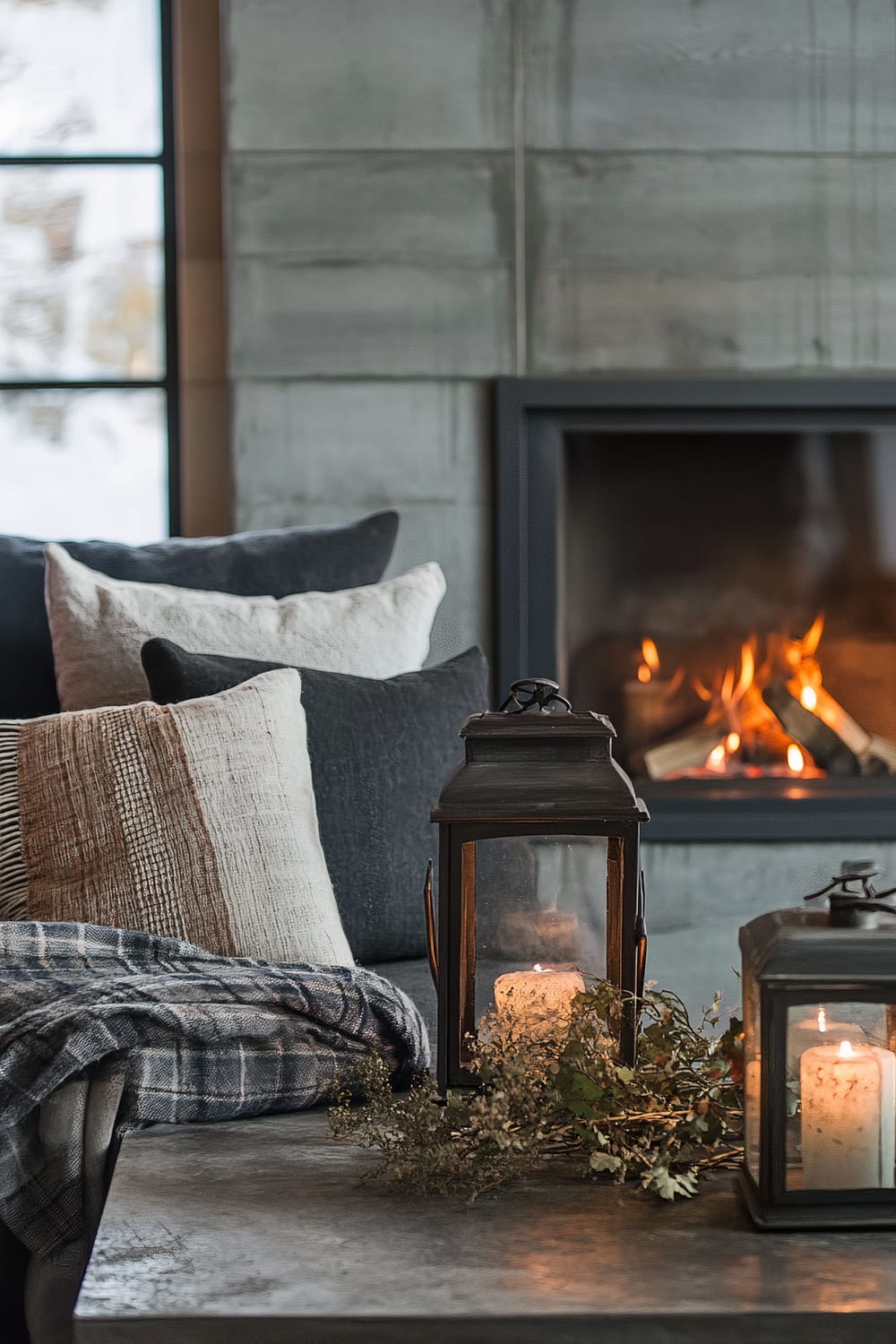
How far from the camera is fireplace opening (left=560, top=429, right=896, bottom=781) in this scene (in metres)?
2.82

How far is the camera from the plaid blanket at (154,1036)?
39.8 inches

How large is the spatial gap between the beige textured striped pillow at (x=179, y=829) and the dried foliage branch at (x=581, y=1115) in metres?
0.46

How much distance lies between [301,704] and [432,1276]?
935mm

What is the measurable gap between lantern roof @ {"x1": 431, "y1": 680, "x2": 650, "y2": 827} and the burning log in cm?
188

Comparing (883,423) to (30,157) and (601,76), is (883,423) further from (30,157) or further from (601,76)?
(30,157)

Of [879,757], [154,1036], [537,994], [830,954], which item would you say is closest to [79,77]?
[879,757]

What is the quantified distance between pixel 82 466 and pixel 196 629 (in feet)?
3.79

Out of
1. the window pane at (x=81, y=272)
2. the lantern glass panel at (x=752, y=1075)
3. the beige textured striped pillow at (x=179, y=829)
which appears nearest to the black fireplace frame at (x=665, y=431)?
the window pane at (x=81, y=272)

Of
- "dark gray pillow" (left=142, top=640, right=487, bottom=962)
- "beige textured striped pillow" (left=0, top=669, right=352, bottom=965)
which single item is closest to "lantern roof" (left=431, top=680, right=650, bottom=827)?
"beige textured striped pillow" (left=0, top=669, right=352, bottom=965)

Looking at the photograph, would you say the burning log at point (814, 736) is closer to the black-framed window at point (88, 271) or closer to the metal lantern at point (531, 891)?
the black-framed window at point (88, 271)

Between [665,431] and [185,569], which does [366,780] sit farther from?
[665,431]

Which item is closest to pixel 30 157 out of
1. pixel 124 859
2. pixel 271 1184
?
pixel 124 859

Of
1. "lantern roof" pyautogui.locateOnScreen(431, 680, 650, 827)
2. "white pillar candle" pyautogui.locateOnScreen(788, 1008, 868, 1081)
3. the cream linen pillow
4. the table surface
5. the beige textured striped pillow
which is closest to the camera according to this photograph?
the table surface

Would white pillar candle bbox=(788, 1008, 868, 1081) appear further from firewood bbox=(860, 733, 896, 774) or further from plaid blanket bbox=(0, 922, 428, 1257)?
firewood bbox=(860, 733, 896, 774)
